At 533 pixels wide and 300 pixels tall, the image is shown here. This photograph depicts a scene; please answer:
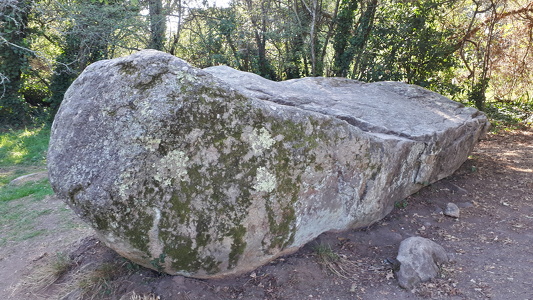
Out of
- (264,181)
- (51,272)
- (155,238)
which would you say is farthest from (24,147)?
(264,181)

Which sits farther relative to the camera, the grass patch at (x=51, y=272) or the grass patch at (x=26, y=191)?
the grass patch at (x=26, y=191)

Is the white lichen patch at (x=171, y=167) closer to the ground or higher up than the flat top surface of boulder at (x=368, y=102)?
closer to the ground

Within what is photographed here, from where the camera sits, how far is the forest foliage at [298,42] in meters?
9.26

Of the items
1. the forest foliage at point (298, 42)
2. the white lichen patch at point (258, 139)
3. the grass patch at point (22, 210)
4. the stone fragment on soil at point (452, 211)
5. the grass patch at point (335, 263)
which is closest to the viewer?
the white lichen patch at point (258, 139)

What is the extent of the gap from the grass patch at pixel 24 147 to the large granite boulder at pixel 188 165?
593cm

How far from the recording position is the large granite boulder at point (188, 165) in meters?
2.76

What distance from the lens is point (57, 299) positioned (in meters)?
3.21

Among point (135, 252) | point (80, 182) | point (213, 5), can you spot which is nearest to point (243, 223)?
point (135, 252)

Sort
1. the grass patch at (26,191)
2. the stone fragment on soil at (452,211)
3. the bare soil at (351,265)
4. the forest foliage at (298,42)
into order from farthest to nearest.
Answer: the forest foliage at (298,42), the grass patch at (26,191), the stone fragment on soil at (452,211), the bare soil at (351,265)

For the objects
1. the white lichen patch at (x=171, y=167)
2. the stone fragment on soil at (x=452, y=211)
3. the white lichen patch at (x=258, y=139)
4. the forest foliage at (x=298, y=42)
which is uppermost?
the forest foliage at (x=298, y=42)

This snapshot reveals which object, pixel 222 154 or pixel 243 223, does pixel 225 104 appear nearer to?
pixel 222 154

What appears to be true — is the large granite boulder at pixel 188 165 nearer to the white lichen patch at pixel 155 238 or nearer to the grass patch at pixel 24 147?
the white lichen patch at pixel 155 238

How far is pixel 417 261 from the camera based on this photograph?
3.32 metres

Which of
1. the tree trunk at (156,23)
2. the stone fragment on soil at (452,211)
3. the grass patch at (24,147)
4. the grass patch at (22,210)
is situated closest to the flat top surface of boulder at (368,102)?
the stone fragment on soil at (452,211)
